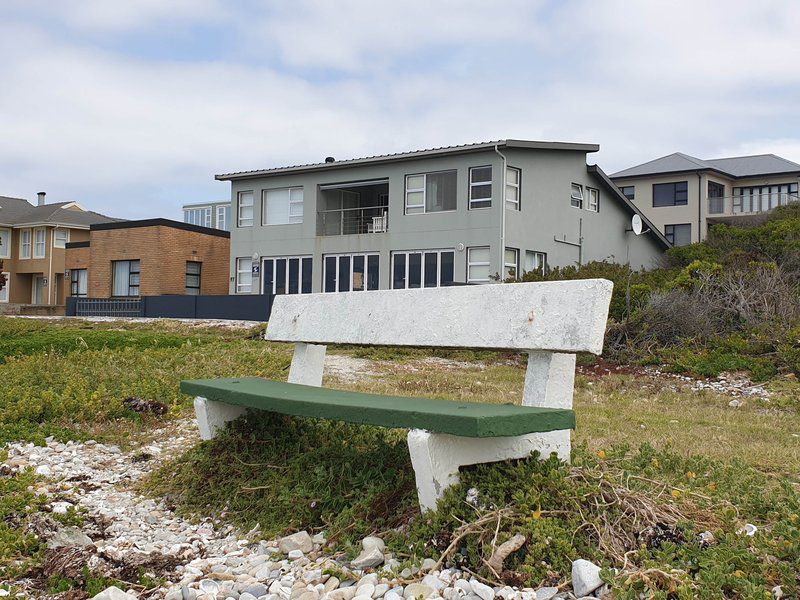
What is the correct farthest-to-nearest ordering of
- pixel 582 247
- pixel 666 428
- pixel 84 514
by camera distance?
pixel 582 247 < pixel 666 428 < pixel 84 514

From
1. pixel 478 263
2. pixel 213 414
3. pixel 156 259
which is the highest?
pixel 156 259

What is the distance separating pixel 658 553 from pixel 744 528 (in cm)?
70

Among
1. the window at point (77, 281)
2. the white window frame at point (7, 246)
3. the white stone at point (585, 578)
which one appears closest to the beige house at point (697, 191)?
the window at point (77, 281)

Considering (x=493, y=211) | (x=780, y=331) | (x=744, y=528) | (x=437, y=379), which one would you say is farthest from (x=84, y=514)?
(x=493, y=211)

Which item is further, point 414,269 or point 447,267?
point 414,269

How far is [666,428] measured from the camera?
7758 mm

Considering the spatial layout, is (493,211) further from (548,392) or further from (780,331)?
(548,392)

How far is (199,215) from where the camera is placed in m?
62.0

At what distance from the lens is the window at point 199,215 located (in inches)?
2424

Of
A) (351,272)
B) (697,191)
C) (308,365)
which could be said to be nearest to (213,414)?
(308,365)

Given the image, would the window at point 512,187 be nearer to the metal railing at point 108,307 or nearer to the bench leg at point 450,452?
the metal railing at point 108,307

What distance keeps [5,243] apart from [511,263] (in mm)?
34738

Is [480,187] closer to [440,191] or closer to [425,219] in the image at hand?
[440,191]

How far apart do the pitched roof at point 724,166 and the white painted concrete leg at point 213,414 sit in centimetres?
4470
